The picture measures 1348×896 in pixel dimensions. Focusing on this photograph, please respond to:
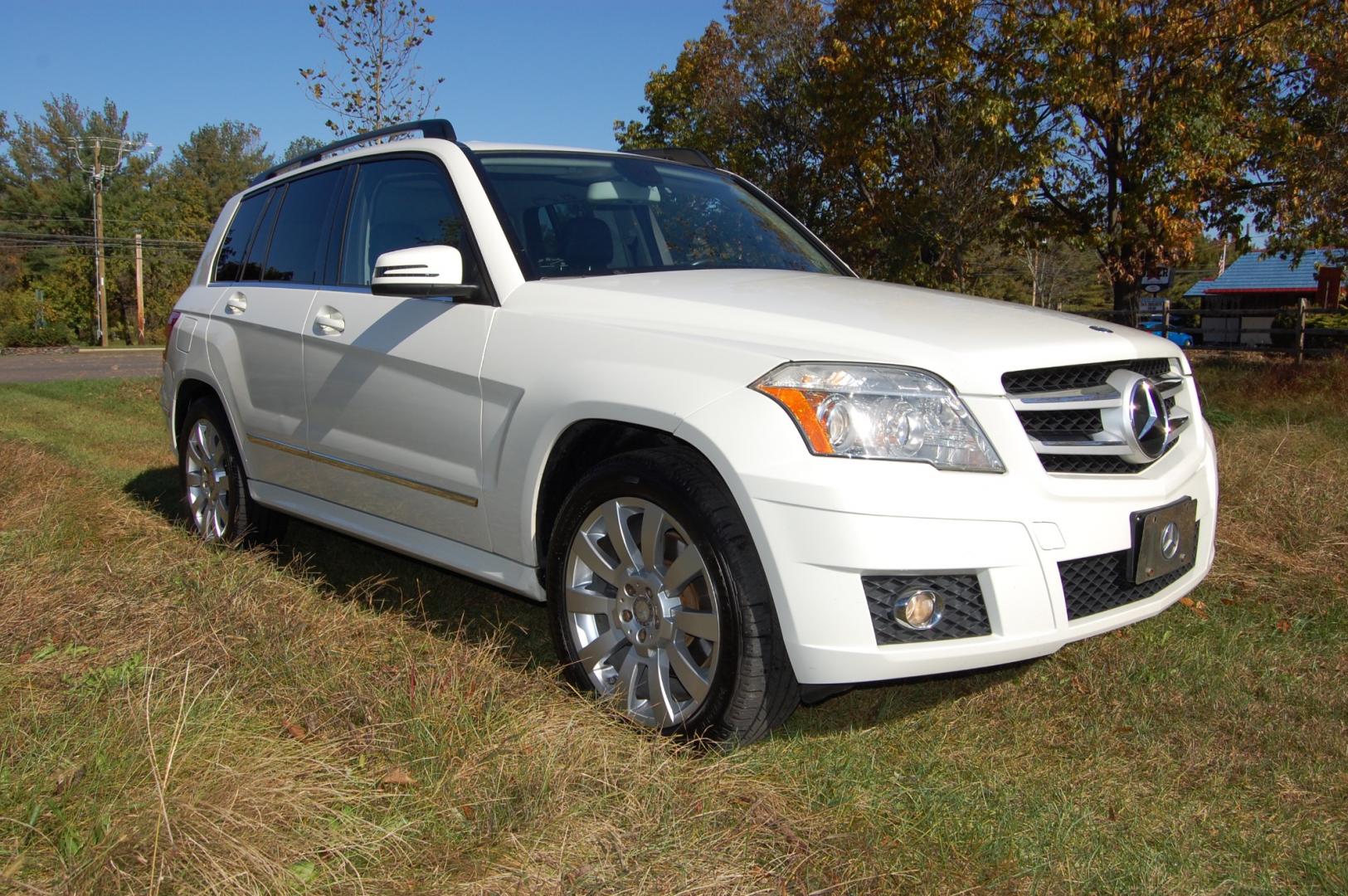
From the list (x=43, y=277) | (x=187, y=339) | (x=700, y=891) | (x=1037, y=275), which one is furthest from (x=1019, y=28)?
(x=43, y=277)

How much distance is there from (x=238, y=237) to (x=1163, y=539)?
4629 mm

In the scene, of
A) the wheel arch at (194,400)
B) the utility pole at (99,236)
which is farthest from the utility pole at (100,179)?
the wheel arch at (194,400)

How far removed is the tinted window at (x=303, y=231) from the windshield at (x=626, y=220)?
1.12m

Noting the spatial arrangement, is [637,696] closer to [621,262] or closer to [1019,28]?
[621,262]

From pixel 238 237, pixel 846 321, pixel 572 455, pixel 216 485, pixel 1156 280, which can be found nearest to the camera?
pixel 846 321

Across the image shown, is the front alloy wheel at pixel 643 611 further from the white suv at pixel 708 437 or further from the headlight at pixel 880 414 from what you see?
the headlight at pixel 880 414

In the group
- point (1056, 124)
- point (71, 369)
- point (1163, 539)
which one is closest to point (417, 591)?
point (1163, 539)

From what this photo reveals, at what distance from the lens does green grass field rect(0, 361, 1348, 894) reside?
2.19m

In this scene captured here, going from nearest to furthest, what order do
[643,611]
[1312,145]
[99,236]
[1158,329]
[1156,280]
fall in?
1. [643,611]
2. [1312,145]
3. [1156,280]
4. [1158,329]
5. [99,236]

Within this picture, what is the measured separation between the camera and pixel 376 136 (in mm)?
4824

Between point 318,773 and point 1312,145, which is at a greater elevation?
point 1312,145

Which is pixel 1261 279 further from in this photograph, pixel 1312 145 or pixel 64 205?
pixel 64 205

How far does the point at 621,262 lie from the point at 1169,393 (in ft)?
6.31

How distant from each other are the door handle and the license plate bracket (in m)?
2.93
